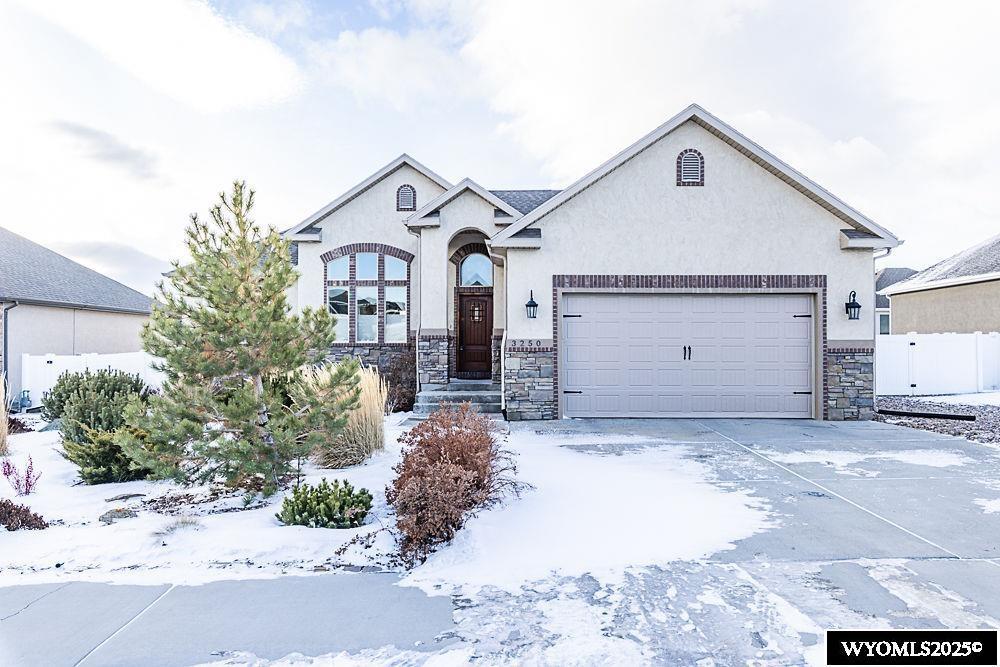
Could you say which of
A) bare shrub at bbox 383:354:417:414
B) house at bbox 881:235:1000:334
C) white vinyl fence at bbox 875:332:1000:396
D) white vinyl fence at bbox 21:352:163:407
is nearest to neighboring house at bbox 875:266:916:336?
house at bbox 881:235:1000:334

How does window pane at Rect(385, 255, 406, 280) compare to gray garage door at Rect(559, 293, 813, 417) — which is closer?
gray garage door at Rect(559, 293, 813, 417)

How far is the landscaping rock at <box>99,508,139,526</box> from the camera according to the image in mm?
4718

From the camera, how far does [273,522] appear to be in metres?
4.65

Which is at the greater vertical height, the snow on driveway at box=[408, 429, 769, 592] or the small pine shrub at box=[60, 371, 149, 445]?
the small pine shrub at box=[60, 371, 149, 445]

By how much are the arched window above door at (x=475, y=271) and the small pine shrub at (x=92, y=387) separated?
7466mm

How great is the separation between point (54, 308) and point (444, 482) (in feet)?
55.9

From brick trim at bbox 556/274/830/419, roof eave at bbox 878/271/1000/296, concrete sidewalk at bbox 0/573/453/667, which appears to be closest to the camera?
concrete sidewalk at bbox 0/573/453/667

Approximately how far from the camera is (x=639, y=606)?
3197 millimetres

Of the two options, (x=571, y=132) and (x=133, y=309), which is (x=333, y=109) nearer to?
(x=571, y=132)

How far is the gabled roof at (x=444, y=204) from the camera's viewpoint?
39.8 feet

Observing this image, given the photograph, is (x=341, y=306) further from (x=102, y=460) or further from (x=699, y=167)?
(x=699, y=167)

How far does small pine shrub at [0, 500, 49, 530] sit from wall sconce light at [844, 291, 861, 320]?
40.6ft

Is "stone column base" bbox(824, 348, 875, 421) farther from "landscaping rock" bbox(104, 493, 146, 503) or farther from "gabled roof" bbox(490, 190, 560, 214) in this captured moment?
"landscaping rock" bbox(104, 493, 146, 503)

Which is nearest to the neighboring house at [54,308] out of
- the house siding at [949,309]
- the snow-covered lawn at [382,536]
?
the snow-covered lawn at [382,536]
